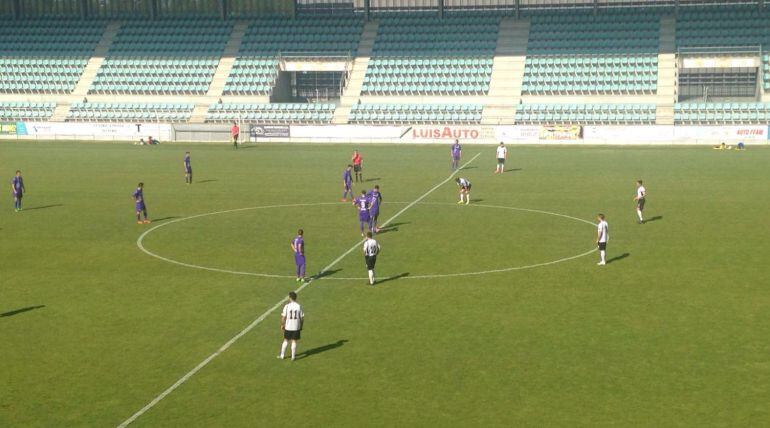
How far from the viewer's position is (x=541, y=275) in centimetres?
2372

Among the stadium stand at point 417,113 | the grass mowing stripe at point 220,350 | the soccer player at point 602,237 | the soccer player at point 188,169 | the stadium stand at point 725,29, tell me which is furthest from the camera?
the stadium stand at point 725,29

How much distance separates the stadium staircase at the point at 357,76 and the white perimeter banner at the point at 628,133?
21294 millimetres

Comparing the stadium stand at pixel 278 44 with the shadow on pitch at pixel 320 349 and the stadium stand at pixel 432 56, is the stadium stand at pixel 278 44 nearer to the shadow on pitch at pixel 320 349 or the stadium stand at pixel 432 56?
the stadium stand at pixel 432 56

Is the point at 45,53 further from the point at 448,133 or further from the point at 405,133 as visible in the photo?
the point at 448,133

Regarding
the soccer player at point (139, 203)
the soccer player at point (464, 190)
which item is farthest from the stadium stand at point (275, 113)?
the soccer player at point (139, 203)

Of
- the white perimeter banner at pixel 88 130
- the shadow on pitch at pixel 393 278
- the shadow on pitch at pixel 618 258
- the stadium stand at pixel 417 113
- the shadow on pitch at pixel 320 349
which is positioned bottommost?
the shadow on pitch at pixel 320 349

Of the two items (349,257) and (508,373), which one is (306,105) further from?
(508,373)

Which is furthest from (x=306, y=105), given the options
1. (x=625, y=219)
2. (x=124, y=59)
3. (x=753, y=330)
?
(x=753, y=330)

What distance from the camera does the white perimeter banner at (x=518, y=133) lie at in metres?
66.1

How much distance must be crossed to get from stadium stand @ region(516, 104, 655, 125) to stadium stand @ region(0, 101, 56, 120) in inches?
1741

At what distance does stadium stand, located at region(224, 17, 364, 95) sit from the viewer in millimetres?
79375

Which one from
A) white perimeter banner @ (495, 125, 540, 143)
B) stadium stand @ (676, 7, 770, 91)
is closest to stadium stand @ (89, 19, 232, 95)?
white perimeter banner @ (495, 125, 540, 143)

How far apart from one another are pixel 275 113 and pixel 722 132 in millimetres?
37589

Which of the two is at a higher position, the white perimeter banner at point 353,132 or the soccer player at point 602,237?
the white perimeter banner at point 353,132
